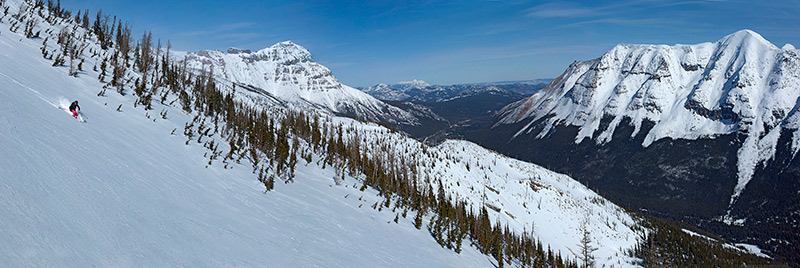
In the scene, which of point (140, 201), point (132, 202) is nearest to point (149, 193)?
point (140, 201)

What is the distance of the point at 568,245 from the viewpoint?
8388cm

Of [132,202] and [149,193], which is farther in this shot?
[149,193]

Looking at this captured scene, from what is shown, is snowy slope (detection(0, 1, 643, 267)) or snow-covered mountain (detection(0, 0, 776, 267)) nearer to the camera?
snowy slope (detection(0, 1, 643, 267))

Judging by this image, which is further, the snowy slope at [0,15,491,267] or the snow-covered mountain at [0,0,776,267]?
the snow-covered mountain at [0,0,776,267]

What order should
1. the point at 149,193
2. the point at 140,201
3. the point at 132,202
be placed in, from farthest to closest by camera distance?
1. the point at 149,193
2. the point at 140,201
3. the point at 132,202

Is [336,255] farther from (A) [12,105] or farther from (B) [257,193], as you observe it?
(A) [12,105]

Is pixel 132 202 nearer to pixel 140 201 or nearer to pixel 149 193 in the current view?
pixel 140 201

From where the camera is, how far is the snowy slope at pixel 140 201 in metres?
5.71

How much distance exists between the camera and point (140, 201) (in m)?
8.12

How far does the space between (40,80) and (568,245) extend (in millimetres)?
92256

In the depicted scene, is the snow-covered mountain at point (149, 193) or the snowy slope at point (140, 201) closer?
the snowy slope at point (140, 201)

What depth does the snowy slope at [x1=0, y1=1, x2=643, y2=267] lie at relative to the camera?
18.7 feet

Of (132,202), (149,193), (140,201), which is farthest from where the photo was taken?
(149,193)

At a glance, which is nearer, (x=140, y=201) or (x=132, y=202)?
(x=132, y=202)
